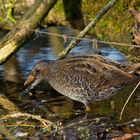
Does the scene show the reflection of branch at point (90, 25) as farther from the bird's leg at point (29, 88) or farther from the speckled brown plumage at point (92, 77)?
the speckled brown plumage at point (92, 77)

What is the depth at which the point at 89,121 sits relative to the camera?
6.32 metres

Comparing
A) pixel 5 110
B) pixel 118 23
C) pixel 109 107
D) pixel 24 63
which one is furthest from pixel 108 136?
pixel 24 63

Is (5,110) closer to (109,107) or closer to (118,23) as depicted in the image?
(109,107)

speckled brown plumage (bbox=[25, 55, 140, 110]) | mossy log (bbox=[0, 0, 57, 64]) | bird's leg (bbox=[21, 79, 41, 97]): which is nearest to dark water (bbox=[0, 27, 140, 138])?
bird's leg (bbox=[21, 79, 41, 97])

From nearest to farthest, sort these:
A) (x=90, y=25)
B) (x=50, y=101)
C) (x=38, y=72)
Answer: (x=50, y=101), (x=38, y=72), (x=90, y=25)

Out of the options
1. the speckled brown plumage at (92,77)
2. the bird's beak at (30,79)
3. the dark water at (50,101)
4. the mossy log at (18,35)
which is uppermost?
the mossy log at (18,35)

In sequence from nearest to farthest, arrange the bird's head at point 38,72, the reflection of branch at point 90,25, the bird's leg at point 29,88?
the bird's head at point 38,72
the bird's leg at point 29,88
the reflection of branch at point 90,25

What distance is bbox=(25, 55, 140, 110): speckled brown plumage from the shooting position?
693cm

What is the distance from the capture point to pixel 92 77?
6996 millimetres

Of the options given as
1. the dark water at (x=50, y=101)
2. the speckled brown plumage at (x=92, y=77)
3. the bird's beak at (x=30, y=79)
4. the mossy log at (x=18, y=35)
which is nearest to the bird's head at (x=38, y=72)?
the bird's beak at (x=30, y=79)

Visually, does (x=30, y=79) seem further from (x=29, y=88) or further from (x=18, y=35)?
(x=18, y=35)

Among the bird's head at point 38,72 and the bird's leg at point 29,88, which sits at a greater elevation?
the bird's head at point 38,72

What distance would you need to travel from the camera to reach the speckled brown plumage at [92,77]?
693 cm

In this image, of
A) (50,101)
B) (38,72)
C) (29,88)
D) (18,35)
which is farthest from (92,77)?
(18,35)
